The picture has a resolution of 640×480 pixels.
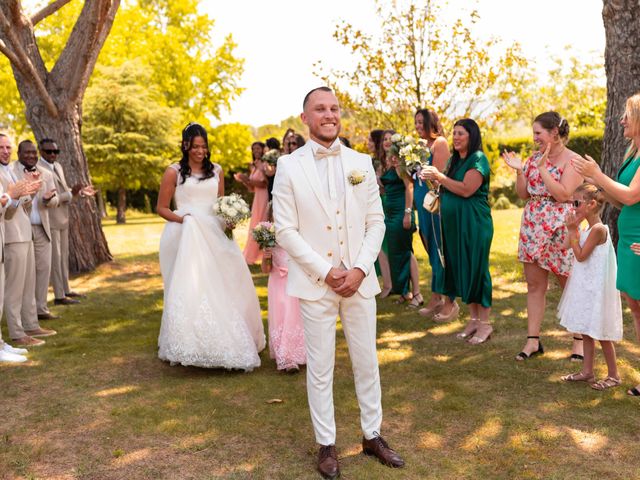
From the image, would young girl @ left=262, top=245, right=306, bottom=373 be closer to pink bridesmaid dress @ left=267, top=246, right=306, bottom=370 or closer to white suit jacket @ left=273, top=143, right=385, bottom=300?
pink bridesmaid dress @ left=267, top=246, right=306, bottom=370

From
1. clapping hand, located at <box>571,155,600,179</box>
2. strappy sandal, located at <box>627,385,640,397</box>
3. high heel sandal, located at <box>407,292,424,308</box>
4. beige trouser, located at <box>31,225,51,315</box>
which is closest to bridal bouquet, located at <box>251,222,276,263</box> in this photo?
clapping hand, located at <box>571,155,600,179</box>

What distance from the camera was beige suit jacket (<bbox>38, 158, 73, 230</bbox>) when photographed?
9406 mm

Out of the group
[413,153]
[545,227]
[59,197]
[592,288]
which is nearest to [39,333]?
[59,197]

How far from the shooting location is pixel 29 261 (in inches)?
313

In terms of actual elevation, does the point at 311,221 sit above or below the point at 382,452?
above

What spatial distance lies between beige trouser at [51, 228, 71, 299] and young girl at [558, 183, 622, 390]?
7.44 metres

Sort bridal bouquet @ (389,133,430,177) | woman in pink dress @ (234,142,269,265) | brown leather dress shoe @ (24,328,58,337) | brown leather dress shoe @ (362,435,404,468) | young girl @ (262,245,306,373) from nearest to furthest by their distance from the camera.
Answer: brown leather dress shoe @ (362,435,404,468)
young girl @ (262,245,306,373)
bridal bouquet @ (389,133,430,177)
brown leather dress shoe @ (24,328,58,337)
woman in pink dress @ (234,142,269,265)

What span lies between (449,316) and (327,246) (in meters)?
4.62

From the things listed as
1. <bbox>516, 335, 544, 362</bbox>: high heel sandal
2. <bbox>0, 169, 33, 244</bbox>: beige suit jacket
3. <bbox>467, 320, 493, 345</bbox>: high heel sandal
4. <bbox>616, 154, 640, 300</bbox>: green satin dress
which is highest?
<bbox>0, 169, 33, 244</bbox>: beige suit jacket

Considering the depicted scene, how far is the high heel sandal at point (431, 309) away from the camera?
872 cm

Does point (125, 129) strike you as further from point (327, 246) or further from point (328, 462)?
point (328, 462)

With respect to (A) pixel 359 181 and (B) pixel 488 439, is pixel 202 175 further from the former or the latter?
(B) pixel 488 439

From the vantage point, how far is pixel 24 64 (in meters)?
10.9

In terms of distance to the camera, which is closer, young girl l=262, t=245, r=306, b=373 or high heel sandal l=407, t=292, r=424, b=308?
young girl l=262, t=245, r=306, b=373
